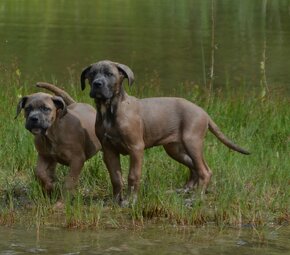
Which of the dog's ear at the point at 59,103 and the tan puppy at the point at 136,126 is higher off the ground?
the dog's ear at the point at 59,103

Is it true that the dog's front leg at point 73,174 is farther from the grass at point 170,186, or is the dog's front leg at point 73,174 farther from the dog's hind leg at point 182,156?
the dog's hind leg at point 182,156

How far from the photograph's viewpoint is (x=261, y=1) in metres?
40.6

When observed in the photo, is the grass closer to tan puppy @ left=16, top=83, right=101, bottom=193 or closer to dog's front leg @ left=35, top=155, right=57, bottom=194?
dog's front leg @ left=35, top=155, right=57, bottom=194

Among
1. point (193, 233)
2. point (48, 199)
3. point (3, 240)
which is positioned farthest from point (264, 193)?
point (3, 240)

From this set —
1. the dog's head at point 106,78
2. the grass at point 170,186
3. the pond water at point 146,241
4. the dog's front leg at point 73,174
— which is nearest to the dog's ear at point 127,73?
the dog's head at point 106,78

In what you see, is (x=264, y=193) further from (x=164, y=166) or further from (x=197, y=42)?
(x=197, y=42)

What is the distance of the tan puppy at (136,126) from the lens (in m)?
8.53

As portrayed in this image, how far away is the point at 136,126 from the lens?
8.65m

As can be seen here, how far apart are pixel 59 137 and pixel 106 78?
2.17 feet

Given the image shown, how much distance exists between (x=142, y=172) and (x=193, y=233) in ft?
5.29

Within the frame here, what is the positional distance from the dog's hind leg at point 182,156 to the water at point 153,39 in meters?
4.73

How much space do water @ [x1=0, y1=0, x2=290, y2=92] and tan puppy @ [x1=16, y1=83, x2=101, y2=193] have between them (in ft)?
18.0

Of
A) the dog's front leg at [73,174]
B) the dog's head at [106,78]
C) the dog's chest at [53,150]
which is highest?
the dog's head at [106,78]

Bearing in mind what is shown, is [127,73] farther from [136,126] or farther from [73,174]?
[73,174]
